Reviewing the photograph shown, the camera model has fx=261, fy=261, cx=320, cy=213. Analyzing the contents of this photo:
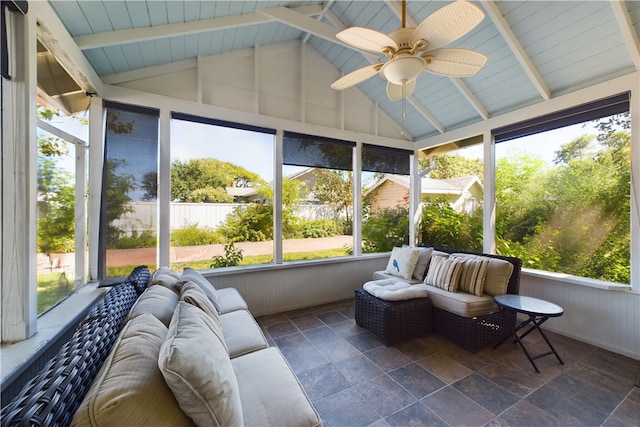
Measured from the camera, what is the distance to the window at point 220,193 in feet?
10.3

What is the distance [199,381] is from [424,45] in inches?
92.2

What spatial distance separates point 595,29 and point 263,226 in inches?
158

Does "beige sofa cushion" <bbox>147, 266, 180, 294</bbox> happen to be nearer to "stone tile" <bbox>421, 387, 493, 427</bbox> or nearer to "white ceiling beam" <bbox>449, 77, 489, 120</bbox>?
"stone tile" <bbox>421, 387, 493, 427</bbox>

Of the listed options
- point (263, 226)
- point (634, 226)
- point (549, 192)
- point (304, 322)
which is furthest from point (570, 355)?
point (263, 226)

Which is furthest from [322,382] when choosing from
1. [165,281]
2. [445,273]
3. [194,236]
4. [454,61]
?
[454,61]

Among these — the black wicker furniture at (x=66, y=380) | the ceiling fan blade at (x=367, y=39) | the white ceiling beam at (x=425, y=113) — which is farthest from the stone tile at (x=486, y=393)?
the white ceiling beam at (x=425, y=113)

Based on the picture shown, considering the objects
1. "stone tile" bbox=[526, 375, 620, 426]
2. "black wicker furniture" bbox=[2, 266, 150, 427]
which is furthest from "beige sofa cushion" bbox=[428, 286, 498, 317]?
"black wicker furniture" bbox=[2, 266, 150, 427]

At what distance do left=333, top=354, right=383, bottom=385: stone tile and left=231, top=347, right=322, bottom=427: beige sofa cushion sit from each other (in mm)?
885

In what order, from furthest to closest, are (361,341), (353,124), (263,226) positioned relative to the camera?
(353,124), (263,226), (361,341)

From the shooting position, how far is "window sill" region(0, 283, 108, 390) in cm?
123

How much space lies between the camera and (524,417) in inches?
68.9

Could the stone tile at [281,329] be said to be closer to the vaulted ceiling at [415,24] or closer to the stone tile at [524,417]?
the stone tile at [524,417]

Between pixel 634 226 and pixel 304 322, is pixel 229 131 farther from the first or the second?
pixel 634 226

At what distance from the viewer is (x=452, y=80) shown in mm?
3453
